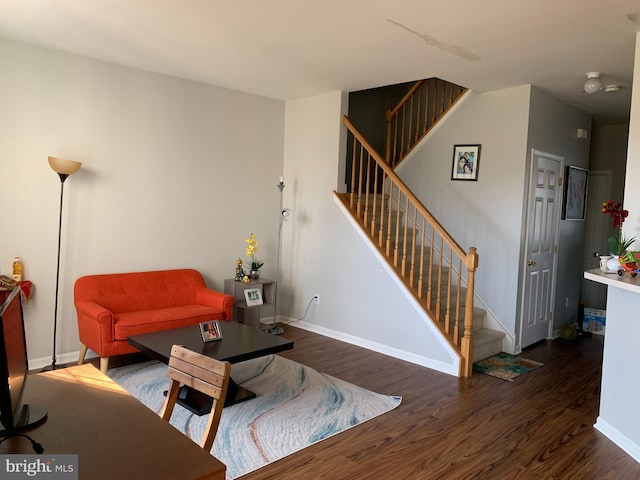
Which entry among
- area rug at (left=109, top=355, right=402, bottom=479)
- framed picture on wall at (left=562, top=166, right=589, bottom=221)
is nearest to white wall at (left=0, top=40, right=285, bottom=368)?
area rug at (left=109, top=355, right=402, bottom=479)

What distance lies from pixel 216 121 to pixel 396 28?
2516 mm

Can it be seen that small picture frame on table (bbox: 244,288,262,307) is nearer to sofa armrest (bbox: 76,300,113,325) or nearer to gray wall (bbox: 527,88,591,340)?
sofa armrest (bbox: 76,300,113,325)

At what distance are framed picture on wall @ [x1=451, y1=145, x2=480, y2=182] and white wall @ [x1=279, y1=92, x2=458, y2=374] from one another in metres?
1.27

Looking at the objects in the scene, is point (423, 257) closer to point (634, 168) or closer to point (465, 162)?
point (465, 162)

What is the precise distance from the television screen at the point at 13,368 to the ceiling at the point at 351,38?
2.35 meters

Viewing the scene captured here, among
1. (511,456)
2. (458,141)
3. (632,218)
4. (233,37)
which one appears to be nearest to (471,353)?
(511,456)

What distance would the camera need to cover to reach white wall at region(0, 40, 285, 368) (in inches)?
154

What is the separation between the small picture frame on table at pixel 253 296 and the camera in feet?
16.4

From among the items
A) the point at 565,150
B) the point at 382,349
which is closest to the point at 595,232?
the point at 565,150

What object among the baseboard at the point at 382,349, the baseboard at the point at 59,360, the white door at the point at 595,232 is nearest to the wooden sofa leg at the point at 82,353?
the baseboard at the point at 59,360

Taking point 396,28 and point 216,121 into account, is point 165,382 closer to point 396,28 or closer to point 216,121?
point 216,121

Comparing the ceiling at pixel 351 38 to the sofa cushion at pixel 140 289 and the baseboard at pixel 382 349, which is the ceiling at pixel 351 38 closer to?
the sofa cushion at pixel 140 289

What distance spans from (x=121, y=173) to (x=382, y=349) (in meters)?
3.07

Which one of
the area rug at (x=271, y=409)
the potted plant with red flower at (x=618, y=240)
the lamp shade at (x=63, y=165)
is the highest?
the lamp shade at (x=63, y=165)
